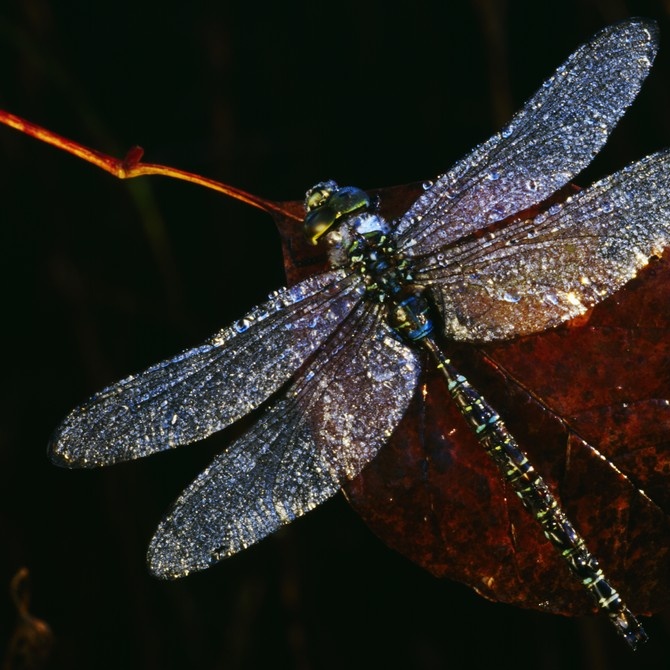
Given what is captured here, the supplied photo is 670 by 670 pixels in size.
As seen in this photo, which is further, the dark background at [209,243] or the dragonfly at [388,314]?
the dark background at [209,243]

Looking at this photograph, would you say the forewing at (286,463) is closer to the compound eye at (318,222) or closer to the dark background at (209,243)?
the compound eye at (318,222)

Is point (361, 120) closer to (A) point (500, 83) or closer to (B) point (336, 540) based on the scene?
(A) point (500, 83)

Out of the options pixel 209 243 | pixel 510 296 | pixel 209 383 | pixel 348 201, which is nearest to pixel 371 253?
pixel 348 201

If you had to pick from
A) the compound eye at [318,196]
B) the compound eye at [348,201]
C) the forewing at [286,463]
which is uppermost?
the compound eye at [318,196]

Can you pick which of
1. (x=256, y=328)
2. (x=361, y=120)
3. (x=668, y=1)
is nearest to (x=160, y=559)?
(x=256, y=328)

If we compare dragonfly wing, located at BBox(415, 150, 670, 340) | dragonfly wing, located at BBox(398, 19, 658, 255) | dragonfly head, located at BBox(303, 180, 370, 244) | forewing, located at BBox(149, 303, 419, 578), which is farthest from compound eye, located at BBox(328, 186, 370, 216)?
forewing, located at BBox(149, 303, 419, 578)

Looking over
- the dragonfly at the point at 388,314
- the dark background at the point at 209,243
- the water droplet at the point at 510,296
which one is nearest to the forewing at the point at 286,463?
the dragonfly at the point at 388,314

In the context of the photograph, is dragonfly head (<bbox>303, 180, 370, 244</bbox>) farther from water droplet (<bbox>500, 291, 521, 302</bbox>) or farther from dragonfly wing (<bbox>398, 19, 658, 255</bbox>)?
water droplet (<bbox>500, 291, 521, 302</bbox>)
